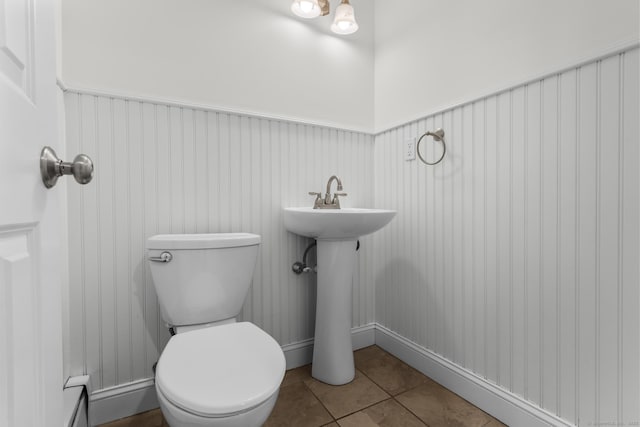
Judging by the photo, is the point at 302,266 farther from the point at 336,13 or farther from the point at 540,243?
the point at 336,13

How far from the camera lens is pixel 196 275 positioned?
3.88 ft

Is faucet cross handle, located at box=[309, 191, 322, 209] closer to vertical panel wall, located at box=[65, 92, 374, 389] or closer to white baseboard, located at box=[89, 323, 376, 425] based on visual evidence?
vertical panel wall, located at box=[65, 92, 374, 389]

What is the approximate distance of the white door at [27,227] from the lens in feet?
1.23

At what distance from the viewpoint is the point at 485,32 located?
131cm

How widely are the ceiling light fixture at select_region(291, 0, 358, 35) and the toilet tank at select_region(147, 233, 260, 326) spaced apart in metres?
1.19

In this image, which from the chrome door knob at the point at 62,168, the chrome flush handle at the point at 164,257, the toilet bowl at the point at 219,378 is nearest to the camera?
the chrome door knob at the point at 62,168

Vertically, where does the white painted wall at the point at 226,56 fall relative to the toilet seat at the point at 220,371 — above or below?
above

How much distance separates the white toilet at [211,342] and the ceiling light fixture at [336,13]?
1182 millimetres

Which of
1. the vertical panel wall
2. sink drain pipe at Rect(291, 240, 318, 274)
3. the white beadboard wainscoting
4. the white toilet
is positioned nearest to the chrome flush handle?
the white toilet

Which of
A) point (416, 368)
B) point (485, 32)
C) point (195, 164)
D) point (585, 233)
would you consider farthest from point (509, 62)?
point (416, 368)

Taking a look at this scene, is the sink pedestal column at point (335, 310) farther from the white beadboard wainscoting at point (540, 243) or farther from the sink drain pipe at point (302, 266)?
the white beadboard wainscoting at point (540, 243)

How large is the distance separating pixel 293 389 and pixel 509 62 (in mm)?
1688

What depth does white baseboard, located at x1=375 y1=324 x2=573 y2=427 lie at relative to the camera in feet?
3.78

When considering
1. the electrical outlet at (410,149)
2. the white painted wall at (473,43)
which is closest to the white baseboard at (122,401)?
the electrical outlet at (410,149)
